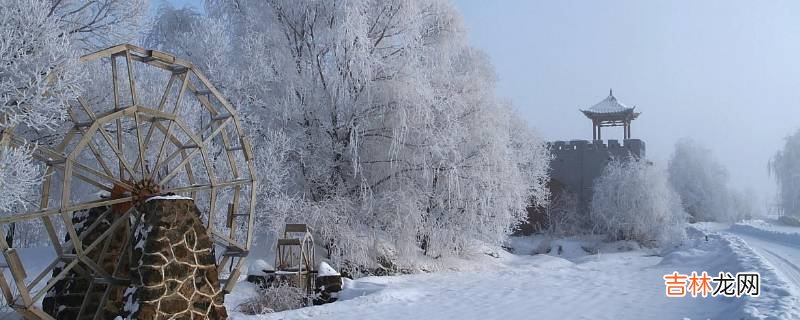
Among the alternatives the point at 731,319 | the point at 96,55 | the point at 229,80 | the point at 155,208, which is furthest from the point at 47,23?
the point at 731,319

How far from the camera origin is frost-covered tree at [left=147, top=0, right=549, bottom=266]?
1378 cm

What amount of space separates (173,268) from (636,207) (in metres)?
23.2

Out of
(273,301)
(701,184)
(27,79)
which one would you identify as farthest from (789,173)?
(27,79)

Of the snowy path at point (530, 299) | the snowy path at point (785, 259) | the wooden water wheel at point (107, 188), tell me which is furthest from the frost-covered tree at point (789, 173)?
the wooden water wheel at point (107, 188)

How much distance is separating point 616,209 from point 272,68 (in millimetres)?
17940

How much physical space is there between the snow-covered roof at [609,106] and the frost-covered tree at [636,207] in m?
5.20

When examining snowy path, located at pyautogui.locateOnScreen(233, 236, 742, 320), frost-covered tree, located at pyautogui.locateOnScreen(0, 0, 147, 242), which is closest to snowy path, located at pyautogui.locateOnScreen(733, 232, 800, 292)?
snowy path, located at pyautogui.locateOnScreen(233, 236, 742, 320)

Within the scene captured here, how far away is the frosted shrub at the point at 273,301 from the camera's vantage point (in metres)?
9.55

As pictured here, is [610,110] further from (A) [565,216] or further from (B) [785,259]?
(B) [785,259]

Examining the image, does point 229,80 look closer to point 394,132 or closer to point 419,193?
point 394,132

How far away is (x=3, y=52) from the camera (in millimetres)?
7398

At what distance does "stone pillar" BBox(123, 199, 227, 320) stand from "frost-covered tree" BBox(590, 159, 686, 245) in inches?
855

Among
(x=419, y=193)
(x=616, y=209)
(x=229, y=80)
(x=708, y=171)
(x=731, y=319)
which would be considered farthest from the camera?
(x=708, y=171)

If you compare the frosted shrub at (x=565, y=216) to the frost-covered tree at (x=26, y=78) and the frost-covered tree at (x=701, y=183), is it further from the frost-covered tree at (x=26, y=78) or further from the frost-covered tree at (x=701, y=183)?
the frost-covered tree at (x=26, y=78)
